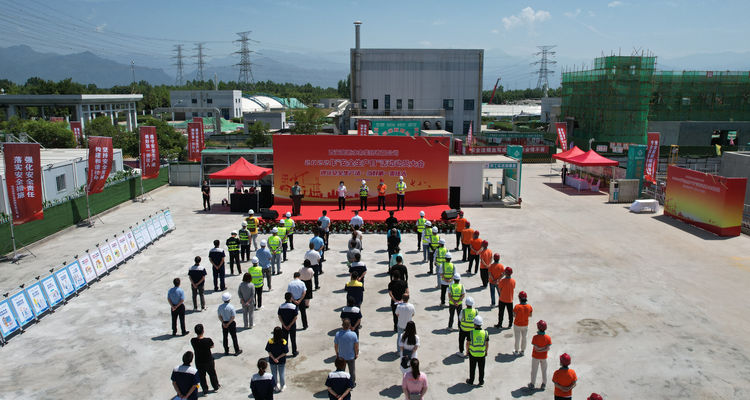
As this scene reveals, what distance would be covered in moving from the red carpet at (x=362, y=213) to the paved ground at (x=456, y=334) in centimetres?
236

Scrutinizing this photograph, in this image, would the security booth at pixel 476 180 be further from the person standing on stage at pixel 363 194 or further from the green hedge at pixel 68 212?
the green hedge at pixel 68 212

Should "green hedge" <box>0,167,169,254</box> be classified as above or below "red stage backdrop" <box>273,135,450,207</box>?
below

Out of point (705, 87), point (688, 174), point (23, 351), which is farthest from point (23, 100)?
point (705, 87)

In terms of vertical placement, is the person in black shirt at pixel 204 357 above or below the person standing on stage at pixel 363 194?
below

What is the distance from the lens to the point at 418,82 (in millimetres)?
60219

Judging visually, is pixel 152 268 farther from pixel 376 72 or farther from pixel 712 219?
pixel 376 72

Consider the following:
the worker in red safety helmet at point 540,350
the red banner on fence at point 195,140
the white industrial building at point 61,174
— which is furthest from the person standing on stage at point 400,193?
the white industrial building at point 61,174

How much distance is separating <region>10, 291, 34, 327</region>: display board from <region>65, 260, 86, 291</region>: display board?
193cm

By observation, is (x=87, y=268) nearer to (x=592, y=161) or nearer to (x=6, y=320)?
(x=6, y=320)

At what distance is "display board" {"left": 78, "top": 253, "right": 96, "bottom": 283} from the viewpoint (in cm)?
1562

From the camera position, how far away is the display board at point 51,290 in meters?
13.9

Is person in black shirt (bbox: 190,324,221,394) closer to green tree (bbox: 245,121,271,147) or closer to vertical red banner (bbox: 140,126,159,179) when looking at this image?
vertical red banner (bbox: 140,126,159,179)

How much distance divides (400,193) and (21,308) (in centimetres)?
1611

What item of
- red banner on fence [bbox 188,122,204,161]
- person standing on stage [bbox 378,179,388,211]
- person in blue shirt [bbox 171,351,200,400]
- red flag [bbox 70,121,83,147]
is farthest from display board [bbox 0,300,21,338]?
red flag [bbox 70,121,83,147]
